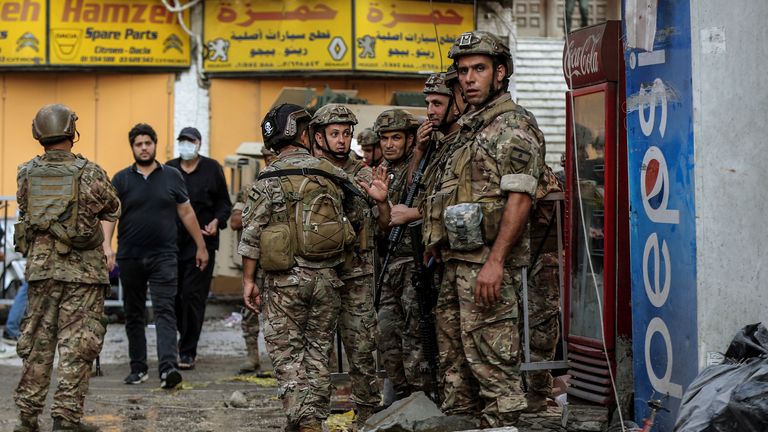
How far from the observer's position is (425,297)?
636cm

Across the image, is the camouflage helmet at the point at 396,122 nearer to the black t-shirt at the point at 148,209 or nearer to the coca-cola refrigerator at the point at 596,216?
the coca-cola refrigerator at the point at 596,216

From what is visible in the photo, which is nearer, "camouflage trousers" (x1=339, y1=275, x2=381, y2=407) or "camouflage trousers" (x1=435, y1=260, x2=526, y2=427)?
"camouflage trousers" (x1=435, y1=260, x2=526, y2=427)

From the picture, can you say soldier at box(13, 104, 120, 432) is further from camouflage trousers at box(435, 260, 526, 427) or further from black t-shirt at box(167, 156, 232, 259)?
black t-shirt at box(167, 156, 232, 259)

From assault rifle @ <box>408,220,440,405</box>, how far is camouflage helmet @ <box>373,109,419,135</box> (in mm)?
899

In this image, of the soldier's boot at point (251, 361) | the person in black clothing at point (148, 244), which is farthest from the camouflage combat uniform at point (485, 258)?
the soldier's boot at point (251, 361)

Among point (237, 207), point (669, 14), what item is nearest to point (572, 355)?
point (669, 14)

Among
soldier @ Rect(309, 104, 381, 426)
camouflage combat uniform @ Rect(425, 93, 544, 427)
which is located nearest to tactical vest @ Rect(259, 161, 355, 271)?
soldier @ Rect(309, 104, 381, 426)

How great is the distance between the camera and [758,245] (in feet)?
15.6

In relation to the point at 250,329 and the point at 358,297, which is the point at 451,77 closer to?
the point at 358,297

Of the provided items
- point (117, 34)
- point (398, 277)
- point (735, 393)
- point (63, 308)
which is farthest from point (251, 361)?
point (117, 34)

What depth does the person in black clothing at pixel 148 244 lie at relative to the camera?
29.6 ft

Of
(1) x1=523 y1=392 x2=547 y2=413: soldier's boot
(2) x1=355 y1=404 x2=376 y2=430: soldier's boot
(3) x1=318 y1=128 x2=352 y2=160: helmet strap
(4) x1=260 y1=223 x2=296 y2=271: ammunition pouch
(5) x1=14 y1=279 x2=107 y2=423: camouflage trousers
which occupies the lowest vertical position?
(2) x1=355 y1=404 x2=376 y2=430: soldier's boot

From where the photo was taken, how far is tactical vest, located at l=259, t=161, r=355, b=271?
19.9ft

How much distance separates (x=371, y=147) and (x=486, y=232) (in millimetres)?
2816
